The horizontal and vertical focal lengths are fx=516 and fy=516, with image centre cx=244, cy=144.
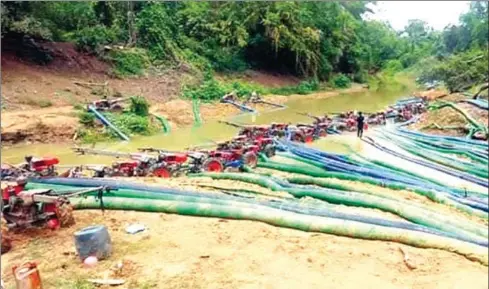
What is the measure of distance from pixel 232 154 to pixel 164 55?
329cm

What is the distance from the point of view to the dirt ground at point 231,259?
1.98 metres

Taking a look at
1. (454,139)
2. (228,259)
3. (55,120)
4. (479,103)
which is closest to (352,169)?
(454,139)

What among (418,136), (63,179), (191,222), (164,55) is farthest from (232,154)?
(418,136)

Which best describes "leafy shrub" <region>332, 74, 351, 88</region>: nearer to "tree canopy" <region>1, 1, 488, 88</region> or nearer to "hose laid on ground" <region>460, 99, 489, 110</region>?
"tree canopy" <region>1, 1, 488, 88</region>

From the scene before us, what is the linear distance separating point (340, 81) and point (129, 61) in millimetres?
3006

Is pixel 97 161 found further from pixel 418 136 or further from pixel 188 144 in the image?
pixel 418 136

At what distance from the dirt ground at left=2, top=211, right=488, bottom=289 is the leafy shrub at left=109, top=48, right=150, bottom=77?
0.80 m

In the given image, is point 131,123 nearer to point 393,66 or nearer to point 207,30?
point 207,30

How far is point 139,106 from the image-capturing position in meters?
2.36

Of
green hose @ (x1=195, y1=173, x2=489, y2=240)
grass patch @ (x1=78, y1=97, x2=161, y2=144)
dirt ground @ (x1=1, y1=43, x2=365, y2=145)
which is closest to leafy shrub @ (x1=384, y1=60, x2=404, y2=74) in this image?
green hose @ (x1=195, y1=173, x2=489, y2=240)

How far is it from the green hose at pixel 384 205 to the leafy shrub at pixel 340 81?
96 cm

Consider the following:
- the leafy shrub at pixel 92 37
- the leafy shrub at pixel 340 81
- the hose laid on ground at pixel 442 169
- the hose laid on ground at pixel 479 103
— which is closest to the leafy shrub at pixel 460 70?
the hose laid on ground at pixel 479 103

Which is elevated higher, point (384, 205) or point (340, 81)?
point (340, 81)

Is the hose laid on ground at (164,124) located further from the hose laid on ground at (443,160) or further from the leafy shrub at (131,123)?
the hose laid on ground at (443,160)
